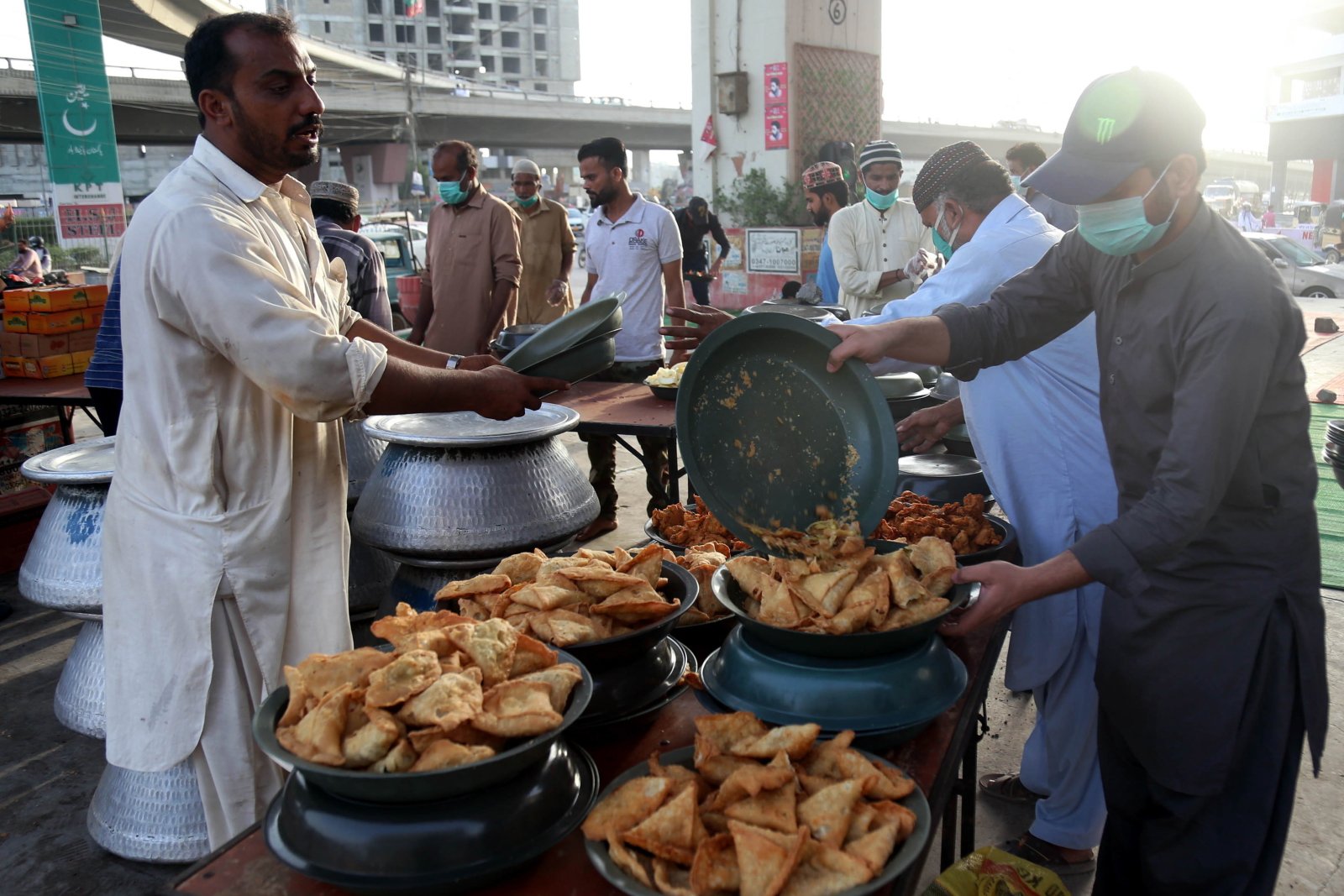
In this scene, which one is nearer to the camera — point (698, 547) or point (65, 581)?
point (698, 547)

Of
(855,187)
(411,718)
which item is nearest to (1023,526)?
(411,718)

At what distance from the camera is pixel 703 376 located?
2.11 meters

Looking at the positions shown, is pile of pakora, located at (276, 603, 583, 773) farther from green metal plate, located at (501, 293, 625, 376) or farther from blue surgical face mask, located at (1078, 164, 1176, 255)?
blue surgical face mask, located at (1078, 164, 1176, 255)

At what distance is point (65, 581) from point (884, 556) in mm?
2843

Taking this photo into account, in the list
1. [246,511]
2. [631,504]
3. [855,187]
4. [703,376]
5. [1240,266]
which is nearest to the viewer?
[1240,266]

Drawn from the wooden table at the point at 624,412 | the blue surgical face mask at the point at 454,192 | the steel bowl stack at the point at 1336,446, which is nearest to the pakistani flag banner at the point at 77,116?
the blue surgical face mask at the point at 454,192

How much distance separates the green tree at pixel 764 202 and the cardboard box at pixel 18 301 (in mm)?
8917

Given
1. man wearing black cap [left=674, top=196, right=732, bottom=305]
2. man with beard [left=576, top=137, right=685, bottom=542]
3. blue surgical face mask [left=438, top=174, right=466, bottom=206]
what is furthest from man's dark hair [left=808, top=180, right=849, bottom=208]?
man wearing black cap [left=674, top=196, right=732, bottom=305]

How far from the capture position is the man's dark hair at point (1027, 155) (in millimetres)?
7642

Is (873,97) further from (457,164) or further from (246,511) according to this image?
(246,511)

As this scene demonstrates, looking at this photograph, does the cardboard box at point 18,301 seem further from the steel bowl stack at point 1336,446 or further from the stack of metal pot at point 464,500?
the steel bowl stack at point 1336,446

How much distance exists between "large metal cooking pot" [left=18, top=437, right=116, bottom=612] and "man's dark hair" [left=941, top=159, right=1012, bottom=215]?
295 cm

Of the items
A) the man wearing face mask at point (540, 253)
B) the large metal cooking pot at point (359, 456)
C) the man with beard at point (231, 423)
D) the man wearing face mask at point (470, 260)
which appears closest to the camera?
the man with beard at point (231, 423)

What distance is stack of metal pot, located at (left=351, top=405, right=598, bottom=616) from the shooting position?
308cm
